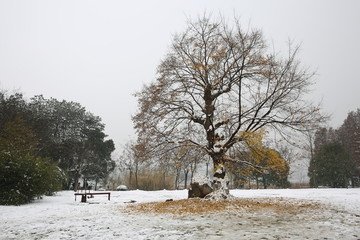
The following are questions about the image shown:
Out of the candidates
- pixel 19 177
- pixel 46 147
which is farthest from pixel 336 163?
pixel 46 147

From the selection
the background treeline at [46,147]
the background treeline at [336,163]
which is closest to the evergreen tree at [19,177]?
the background treeline at [46,147]

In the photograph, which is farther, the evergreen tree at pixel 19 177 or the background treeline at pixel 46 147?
the background treeline at pixel 46 147

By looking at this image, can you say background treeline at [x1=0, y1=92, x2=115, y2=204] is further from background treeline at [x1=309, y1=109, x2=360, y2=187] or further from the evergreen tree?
background treeline at [x1=309, y1=109, x2=360, y2=187]

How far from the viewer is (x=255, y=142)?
34.9ft

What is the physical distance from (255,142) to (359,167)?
2981cm

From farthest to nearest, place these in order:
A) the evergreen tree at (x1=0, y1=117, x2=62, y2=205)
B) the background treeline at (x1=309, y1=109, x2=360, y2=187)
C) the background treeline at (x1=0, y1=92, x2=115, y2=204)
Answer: the background treeline at (x1=309, y1=109, x2=360, y2=187) → the background treeline at (x1=0, y1=92, x2=115, y2=204) → the evergreen tree at (x1=0, y1=117, x2=62, y2=205)

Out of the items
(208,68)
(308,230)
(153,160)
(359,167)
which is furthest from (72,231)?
(359,167)

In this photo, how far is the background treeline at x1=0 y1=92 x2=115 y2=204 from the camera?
40.7 ft

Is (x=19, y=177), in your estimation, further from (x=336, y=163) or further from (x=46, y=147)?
(x=336, y=163)

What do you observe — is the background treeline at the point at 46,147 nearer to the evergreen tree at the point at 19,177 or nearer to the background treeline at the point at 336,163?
the evergreen tree at the point at 19,177

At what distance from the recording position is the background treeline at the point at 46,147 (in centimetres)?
1239

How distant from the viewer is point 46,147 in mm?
29859

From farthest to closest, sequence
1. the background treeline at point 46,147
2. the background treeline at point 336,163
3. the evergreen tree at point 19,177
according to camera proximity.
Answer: the background treeline at point 336,163, the background treeline at point 46,147, the evergreen tree at point 19,177

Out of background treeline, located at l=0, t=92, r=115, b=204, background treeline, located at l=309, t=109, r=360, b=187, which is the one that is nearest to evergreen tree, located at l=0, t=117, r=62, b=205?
background treeline, located at l=0, t=92, r=115, b=204
